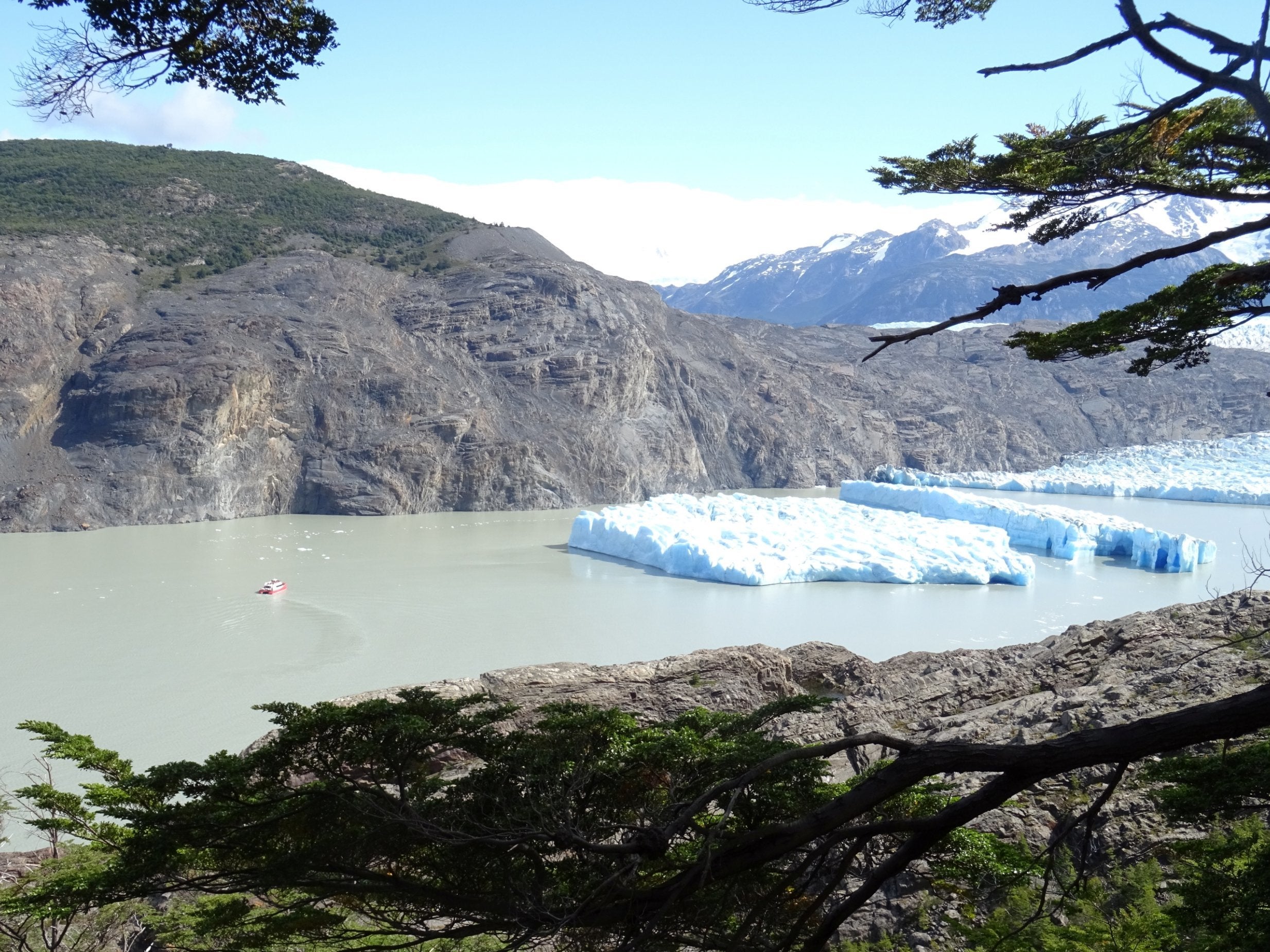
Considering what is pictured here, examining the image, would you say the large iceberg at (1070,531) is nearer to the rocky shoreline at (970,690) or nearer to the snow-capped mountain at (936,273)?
the rocky shoreline at (970,690)

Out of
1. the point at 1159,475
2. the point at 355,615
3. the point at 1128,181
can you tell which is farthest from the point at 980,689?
the point at 1159,475

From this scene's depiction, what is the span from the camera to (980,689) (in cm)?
671

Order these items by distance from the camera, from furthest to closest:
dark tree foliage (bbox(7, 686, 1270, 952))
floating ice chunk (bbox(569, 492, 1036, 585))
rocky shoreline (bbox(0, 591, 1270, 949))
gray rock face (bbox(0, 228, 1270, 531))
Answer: gray rock face (bbox(0, 228, 1270, 531))
floating ice chunk (bbox(569, 492, 1036, 585))
rocky shoreline (bbox(0, 591, 1270, 949))
dark tree foliage (bbox(7, 686, 1270, 952))

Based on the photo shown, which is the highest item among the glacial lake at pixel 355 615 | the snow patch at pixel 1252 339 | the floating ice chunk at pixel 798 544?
the snow patch at pixel 1252 339

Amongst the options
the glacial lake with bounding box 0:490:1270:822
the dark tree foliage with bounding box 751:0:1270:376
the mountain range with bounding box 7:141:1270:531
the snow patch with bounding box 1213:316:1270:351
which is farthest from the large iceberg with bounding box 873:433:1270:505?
the dark tree foliage with bounding box 751:0:1270:376

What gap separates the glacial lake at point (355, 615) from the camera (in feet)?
33.4

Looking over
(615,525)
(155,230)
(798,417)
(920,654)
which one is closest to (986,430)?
(798,417)

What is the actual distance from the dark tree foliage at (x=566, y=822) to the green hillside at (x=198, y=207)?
106ft

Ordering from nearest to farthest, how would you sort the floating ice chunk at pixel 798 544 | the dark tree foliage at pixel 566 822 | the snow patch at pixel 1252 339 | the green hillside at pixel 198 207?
the dark tree foliage at pixel 566 822 < the floating ice chunk at pixel 798 544 < the green hillside at pixel 198 207 < the snow patch at pixel 1252 339

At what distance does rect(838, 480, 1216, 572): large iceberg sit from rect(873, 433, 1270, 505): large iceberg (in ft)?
30.1

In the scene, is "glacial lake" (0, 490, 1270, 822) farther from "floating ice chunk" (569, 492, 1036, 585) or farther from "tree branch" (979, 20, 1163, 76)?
"tree branch" (979, 20, 1163, 76)

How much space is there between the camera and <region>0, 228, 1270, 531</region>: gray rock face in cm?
2555

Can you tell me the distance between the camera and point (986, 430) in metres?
45.1

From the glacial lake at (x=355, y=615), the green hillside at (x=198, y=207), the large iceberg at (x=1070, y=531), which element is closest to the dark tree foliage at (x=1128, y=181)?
the glacial lake at (x=355, y=615)
